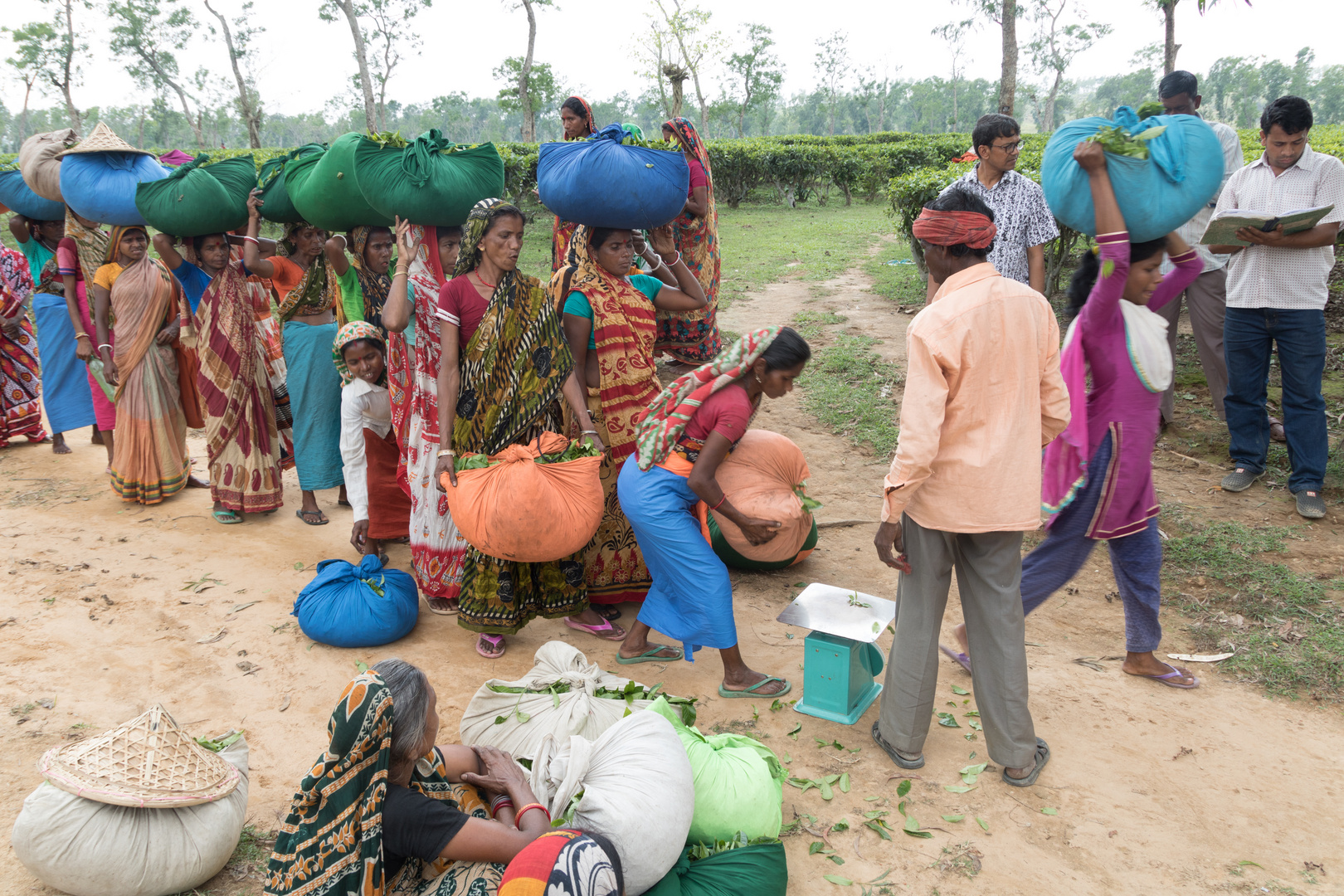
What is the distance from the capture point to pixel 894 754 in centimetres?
312

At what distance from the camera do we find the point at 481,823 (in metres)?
2.18

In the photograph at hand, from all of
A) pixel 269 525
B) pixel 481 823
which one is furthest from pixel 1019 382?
pixel 269 525

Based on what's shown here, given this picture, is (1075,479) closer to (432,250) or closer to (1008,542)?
(1008,542)

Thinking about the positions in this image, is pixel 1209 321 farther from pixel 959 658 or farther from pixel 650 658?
pixel 650 658

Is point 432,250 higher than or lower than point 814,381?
higher

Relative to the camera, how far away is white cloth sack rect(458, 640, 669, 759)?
286 centimetres

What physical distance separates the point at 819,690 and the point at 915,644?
53 centimetres

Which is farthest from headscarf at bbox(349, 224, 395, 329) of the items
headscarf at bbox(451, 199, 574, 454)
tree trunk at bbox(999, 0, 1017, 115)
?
tree trunk at bbox(999, 0, 1017, 115)

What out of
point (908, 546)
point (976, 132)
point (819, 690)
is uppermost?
point (976, 132)

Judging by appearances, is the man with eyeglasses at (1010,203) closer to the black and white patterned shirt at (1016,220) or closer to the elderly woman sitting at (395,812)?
the black and white patterned shirt at (1016,220)

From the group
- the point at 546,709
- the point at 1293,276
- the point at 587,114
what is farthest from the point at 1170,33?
the point at 546,709

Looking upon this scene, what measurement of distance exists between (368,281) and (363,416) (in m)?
0.75

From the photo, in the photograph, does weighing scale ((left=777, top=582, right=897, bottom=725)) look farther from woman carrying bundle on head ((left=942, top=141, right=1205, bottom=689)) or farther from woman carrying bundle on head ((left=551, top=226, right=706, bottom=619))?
woman carrying bundle on head ((left=551, top=226, right=706, bottom=619))

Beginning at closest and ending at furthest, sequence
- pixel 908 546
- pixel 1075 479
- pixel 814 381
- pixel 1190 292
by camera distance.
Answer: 1. pixel 908 546
2. pixel 1075 479
3. pixel 1190 292
4. pixel 814 381
